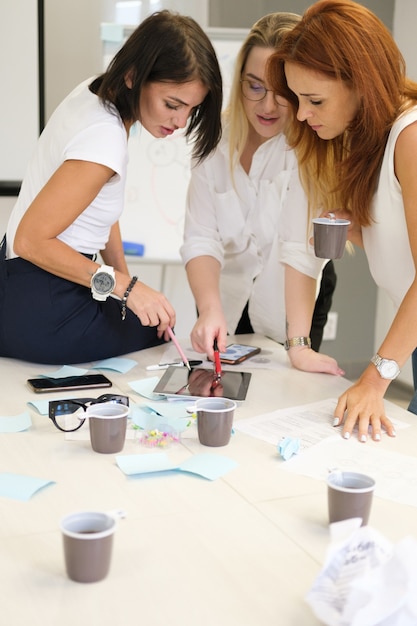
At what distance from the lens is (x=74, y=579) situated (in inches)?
39.9

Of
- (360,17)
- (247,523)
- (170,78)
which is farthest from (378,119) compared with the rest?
(247,523)

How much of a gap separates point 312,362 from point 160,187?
1949mm

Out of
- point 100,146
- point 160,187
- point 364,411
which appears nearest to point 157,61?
point 100,146

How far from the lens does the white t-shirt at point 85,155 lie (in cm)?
199

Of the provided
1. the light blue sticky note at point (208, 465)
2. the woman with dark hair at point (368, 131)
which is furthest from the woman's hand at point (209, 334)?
the light blue sticky note at point (208, 465)

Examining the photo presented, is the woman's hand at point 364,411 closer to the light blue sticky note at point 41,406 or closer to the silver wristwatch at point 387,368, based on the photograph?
the silver wristwatch at point 387,368

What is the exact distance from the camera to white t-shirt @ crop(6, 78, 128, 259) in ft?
6.51

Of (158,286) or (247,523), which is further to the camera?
(158,286)

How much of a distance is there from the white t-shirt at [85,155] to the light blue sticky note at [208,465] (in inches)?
32.8

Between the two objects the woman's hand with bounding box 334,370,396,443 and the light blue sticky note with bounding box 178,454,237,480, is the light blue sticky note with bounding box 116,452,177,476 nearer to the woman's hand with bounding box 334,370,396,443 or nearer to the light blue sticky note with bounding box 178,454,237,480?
the light blue sticky note with bounding box 178,454,237,480

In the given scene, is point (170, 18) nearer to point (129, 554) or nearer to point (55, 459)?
point (55, 459)

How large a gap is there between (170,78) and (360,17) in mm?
548

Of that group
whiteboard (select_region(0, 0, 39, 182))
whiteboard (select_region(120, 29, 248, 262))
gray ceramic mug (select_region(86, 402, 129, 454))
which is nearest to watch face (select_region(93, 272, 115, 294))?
gray ceramic mug (select_region(86, 402, 129, 454))

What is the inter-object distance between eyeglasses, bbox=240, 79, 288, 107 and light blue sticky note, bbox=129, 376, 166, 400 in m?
0.90
